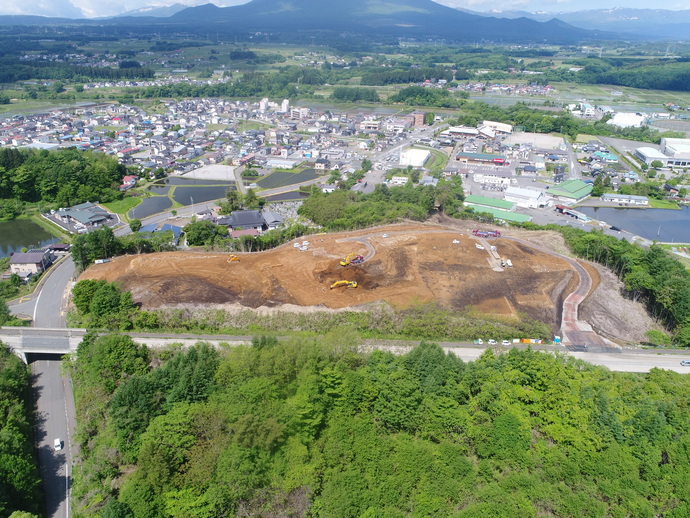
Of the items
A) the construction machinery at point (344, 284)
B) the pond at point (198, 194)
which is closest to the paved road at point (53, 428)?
the construction machinery at point (344, 284)

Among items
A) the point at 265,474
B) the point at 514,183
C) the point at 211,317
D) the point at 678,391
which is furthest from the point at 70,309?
the point at 514,183

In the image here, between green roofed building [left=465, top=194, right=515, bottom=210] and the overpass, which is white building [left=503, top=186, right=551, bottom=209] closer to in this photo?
green roofed building [left=465, top=194, right=515, bottom=210]

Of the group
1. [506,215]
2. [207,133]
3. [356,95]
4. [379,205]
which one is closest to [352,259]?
[379,205]

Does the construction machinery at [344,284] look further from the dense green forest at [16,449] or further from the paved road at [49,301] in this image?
the dense green forest at [16,449]

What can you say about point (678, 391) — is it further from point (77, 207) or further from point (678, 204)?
point (77, 207)

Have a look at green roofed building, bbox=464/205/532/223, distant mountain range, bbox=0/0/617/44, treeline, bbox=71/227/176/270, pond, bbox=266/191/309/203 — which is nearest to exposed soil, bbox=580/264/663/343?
green roofed building, bbox=464/205/532/223

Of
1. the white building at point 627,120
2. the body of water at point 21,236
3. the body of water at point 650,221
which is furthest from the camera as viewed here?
the white building at point 627,120
